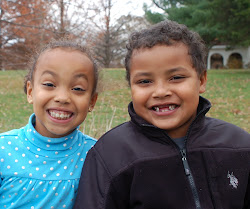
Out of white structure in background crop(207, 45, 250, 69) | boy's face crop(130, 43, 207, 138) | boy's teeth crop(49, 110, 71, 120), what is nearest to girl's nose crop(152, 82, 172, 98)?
boy's face crop(130, 43, 207, 138)

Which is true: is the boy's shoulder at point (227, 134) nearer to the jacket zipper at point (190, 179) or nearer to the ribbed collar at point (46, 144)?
the jacket zipper at point (190, 179)

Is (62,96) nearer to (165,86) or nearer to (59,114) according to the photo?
(59,114)

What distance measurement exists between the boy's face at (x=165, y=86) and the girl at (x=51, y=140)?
0.37m

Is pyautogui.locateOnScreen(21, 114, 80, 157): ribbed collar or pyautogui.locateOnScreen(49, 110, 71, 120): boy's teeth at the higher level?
pyautogui.locateOnScreen(49, 110, 71, 120): boy's teeth

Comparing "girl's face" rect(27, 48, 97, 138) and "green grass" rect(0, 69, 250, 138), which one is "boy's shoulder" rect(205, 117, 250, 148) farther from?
"green grass" rect(0, 69, 250, 138)

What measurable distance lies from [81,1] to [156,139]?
209 inches

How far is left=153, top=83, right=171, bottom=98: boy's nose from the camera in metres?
1.81

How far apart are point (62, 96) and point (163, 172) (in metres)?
0.76

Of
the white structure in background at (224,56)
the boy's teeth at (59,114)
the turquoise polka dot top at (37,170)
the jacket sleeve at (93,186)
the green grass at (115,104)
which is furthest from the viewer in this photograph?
the white structure in background at (224,56)

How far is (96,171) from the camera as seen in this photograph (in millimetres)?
1803

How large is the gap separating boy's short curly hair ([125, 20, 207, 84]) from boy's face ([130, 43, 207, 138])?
0.12 feet

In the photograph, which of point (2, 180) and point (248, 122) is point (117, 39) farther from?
point (2, 180)

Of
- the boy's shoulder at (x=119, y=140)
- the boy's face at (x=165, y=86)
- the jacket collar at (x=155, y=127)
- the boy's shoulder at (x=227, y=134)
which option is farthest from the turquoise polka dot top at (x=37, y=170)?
the boy's shoulder at (x=227, y=134)

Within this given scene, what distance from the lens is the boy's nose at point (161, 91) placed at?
1.81 metres
